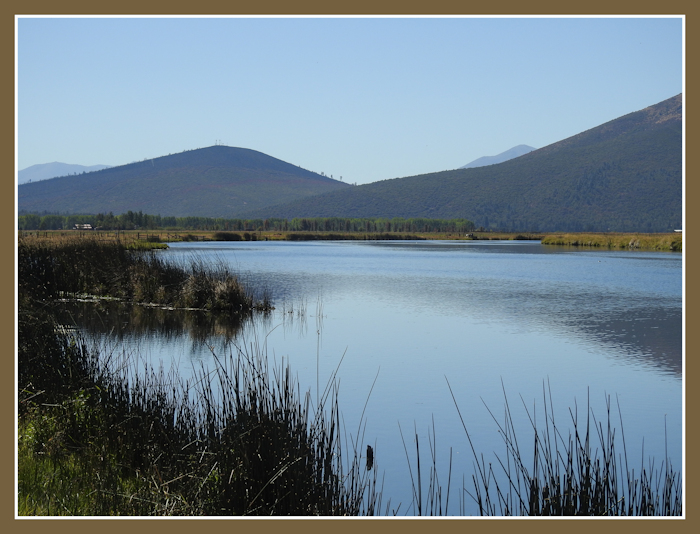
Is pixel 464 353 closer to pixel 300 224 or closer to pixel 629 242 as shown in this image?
pixel 629 242

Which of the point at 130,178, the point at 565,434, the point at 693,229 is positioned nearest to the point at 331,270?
the point at 565,434

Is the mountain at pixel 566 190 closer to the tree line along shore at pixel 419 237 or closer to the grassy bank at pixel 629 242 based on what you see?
the tree line along shore at pixel 419 237

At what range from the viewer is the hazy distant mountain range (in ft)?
280

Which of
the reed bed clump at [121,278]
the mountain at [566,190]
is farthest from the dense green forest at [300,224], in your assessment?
the reed bed clump at [121,278]

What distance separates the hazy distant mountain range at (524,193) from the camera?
85312 mm

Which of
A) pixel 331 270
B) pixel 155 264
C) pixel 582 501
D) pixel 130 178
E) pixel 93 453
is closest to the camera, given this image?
pixel 582 501

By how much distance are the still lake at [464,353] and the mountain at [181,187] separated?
106 m

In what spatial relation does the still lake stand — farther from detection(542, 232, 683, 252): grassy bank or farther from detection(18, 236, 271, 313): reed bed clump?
detection(542, 232, 683, 252): grassy bank

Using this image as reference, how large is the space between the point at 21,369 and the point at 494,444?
403 centimetres

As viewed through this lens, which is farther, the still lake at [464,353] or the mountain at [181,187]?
the mountain at [181,187]

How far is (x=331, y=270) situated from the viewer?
26.0 metres

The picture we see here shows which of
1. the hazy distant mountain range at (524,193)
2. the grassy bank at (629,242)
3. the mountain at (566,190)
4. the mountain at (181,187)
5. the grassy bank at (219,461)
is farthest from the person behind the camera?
the mountain at (181,187)

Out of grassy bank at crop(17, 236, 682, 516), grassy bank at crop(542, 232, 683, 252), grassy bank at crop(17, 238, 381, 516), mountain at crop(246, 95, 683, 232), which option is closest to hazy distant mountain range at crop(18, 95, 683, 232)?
mountain at crop(246, 95, 683, 232)

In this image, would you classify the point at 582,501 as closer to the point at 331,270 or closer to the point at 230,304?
the point at 230,304
